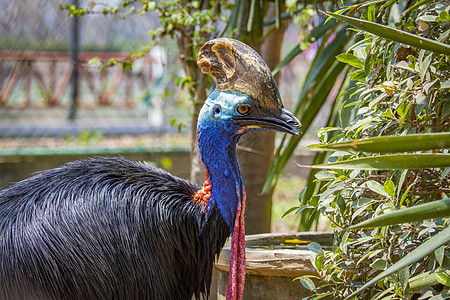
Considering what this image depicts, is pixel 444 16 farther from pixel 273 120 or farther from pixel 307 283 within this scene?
pixel 307 283

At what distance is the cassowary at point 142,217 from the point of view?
217 cm

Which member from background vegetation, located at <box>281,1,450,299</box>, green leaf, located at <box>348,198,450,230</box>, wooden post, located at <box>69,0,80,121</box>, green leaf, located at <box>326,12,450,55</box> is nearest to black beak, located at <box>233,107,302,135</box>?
background vegetation, located at <box>281,1,450,299</box>

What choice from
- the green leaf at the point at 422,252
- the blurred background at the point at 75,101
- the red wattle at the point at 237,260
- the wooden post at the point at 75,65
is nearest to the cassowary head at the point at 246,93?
the red wattle at the point at 237,260

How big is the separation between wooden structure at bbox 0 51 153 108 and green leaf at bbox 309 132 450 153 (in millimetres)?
4081

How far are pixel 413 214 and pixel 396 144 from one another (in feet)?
0.63

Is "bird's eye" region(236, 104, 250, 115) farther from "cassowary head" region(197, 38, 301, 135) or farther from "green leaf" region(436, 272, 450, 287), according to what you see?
"green leaf" region(436, 272, 450, 287)

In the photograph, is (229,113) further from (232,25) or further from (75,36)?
(75,36)

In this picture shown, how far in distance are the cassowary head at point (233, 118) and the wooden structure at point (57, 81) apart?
3.31 metres

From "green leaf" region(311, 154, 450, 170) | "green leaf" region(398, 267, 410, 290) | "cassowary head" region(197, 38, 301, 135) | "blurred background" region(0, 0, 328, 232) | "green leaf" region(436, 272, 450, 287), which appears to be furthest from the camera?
"blurred background" region(0, 0, 328, 232)

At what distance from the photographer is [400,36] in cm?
187

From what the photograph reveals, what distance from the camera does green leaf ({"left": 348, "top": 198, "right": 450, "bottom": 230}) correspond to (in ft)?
5.58

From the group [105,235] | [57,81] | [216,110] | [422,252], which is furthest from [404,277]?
[57,81]

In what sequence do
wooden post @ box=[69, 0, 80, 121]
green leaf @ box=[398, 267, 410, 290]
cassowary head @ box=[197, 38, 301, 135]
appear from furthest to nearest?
1. wooden post @ box=[69, 0, 80, 121]
2. cassowary head @ box=[197, 38, 301, 135]
3. green leaf @ box=[398, 267, 410, 290]

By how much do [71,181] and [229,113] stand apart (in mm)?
597
